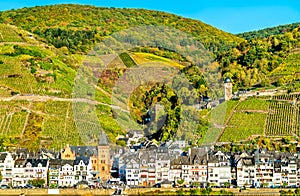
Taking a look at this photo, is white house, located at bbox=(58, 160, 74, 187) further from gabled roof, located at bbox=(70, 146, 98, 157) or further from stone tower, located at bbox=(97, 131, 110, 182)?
gabled roof, located at bbox=(70, 146, 98, 157)

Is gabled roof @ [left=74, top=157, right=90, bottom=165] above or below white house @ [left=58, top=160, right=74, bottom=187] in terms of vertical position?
above

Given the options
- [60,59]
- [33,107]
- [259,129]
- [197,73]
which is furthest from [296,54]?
[33,107]

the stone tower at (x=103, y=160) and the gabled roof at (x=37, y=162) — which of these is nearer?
the gabled roof at (x=37, y=162)

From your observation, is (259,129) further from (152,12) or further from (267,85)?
(152,12)

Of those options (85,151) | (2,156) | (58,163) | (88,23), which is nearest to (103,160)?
(85,151)

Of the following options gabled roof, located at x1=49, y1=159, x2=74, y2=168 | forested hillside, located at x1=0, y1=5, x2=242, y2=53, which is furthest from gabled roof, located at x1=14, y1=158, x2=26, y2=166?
forested hillside, located at x1=0, y1=5, x2=242, y2=53

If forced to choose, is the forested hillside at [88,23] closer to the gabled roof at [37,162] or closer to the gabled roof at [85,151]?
the gabled roof at [85,151]

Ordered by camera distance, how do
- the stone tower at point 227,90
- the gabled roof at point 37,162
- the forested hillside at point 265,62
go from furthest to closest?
the forested hillside at point 265,62
the stone tower at point 227,90
the gabled roof at point 37,162

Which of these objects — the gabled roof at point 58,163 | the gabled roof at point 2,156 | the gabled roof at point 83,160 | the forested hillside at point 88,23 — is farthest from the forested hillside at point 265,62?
the gabled roof at point 2,156

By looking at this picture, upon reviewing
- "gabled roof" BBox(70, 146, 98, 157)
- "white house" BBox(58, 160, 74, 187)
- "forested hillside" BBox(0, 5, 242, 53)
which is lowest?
"white house" BBox(58, 160, 74, 187)
